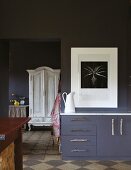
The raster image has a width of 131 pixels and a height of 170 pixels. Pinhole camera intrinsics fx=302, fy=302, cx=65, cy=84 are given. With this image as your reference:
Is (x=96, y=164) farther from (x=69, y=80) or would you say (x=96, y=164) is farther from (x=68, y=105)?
(x=69, y=80)

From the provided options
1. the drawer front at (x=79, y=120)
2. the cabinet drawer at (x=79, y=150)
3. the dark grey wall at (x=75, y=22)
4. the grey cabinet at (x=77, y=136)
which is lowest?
the cabinet drawer at (x=79, y=150)

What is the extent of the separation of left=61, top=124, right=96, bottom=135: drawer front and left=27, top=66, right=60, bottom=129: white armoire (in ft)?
11.9

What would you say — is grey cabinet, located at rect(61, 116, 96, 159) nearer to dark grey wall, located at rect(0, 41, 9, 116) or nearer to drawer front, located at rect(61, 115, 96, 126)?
drawer front, located at rect(61, 115, 96, 126)

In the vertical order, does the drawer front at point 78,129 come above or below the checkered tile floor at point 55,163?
above

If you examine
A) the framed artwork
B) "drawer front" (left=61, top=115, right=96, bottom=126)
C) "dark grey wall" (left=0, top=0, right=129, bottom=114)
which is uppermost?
"dark grey wall" (left=0, top=0, right=129, bottom=114)

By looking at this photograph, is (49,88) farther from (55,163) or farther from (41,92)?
(55,163)

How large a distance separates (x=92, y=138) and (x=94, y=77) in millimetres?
1170

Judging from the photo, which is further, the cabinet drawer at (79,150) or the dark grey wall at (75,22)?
the dark grey wall at (75,22)

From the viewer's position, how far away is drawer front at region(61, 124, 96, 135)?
17.8ft

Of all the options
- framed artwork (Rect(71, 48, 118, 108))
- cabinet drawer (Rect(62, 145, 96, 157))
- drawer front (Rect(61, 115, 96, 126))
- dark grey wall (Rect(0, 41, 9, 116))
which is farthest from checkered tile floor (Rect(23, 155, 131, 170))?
dark grey wall (Rect(0, 41, 9, 116))

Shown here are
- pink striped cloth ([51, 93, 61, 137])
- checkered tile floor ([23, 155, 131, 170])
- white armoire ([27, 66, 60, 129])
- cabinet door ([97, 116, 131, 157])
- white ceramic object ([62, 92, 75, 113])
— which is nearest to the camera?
checkered tile floor ([23, 155, 131, 170])

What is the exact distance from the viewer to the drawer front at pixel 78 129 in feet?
17.8

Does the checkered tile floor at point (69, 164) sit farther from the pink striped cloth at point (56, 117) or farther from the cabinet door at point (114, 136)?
the pink striped cloth at point (56, 117)

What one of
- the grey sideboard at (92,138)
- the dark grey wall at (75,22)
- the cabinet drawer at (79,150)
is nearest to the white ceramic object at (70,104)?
the grey sideboard at (92,138)
